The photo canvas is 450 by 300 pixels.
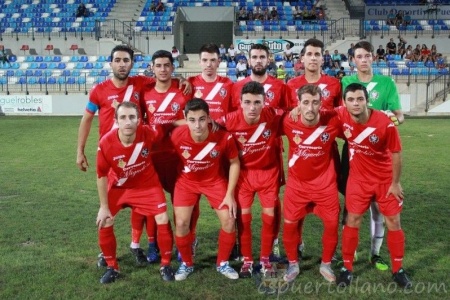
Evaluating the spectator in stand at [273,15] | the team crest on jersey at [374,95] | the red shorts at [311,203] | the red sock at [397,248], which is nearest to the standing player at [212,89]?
the red shorts at [311,203]

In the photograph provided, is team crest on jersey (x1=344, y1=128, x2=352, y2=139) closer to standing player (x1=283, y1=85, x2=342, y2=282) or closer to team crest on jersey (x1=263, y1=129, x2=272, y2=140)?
standing player (x1=283, y1=85, x2=342, y2=282)

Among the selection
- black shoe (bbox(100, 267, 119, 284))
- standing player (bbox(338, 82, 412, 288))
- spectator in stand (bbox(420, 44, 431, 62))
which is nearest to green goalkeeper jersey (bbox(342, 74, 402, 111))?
standing player (bbox(338, 82, 412, 288))

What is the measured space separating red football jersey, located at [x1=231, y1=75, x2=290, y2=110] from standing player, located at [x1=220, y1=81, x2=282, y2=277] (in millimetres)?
359

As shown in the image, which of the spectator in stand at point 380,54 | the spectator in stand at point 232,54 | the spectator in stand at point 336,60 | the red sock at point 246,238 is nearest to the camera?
the red sock at point 246,238

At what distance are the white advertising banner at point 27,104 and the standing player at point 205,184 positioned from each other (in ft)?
62.5

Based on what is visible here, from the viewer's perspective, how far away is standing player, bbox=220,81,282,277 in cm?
484

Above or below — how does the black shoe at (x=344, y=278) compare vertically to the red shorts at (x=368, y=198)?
below

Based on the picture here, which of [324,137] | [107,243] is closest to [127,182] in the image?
[107,243]

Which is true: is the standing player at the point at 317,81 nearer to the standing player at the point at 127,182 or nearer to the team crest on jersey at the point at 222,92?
the team crest on jersey at the point at 222,92

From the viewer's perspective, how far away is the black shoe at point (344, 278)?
4.52m

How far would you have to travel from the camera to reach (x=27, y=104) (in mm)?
22469

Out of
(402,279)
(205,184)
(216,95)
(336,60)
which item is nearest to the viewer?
(402,279)

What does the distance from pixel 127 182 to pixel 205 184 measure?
71 cm

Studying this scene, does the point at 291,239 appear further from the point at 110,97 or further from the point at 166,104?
the point at 110,97
